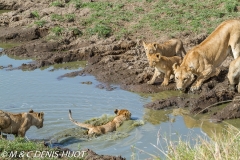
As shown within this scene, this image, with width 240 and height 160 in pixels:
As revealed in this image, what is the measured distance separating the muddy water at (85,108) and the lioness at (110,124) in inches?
10.6

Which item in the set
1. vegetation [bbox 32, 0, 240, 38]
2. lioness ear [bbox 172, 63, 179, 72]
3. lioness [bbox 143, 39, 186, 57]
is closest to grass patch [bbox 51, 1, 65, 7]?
vegetation [bbox 32, 0, 240, 38]

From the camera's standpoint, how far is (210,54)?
13859 mm

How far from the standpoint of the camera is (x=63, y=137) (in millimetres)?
10617

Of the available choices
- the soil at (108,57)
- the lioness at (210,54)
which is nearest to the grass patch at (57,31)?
the soil at (108,57)

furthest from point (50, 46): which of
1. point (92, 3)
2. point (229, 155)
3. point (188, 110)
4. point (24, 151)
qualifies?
point (229, 155)

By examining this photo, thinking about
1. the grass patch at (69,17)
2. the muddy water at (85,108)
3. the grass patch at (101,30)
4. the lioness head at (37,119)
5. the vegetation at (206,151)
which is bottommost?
the muddy water at (85,108)

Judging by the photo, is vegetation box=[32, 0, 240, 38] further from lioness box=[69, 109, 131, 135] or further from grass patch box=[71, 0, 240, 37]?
lioness box=[69, 109, 131, 135]

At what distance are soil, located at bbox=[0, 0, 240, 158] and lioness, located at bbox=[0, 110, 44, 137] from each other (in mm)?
3054

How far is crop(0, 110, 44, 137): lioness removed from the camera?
976 centimetres

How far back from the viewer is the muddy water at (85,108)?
10227mm

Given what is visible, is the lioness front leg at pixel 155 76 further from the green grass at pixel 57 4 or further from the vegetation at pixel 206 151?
the green grass at pixel 57 4

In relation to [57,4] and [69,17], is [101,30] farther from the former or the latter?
[57,4]

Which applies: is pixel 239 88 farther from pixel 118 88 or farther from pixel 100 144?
pixel 100 144

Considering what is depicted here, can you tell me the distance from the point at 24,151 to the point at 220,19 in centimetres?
1162
